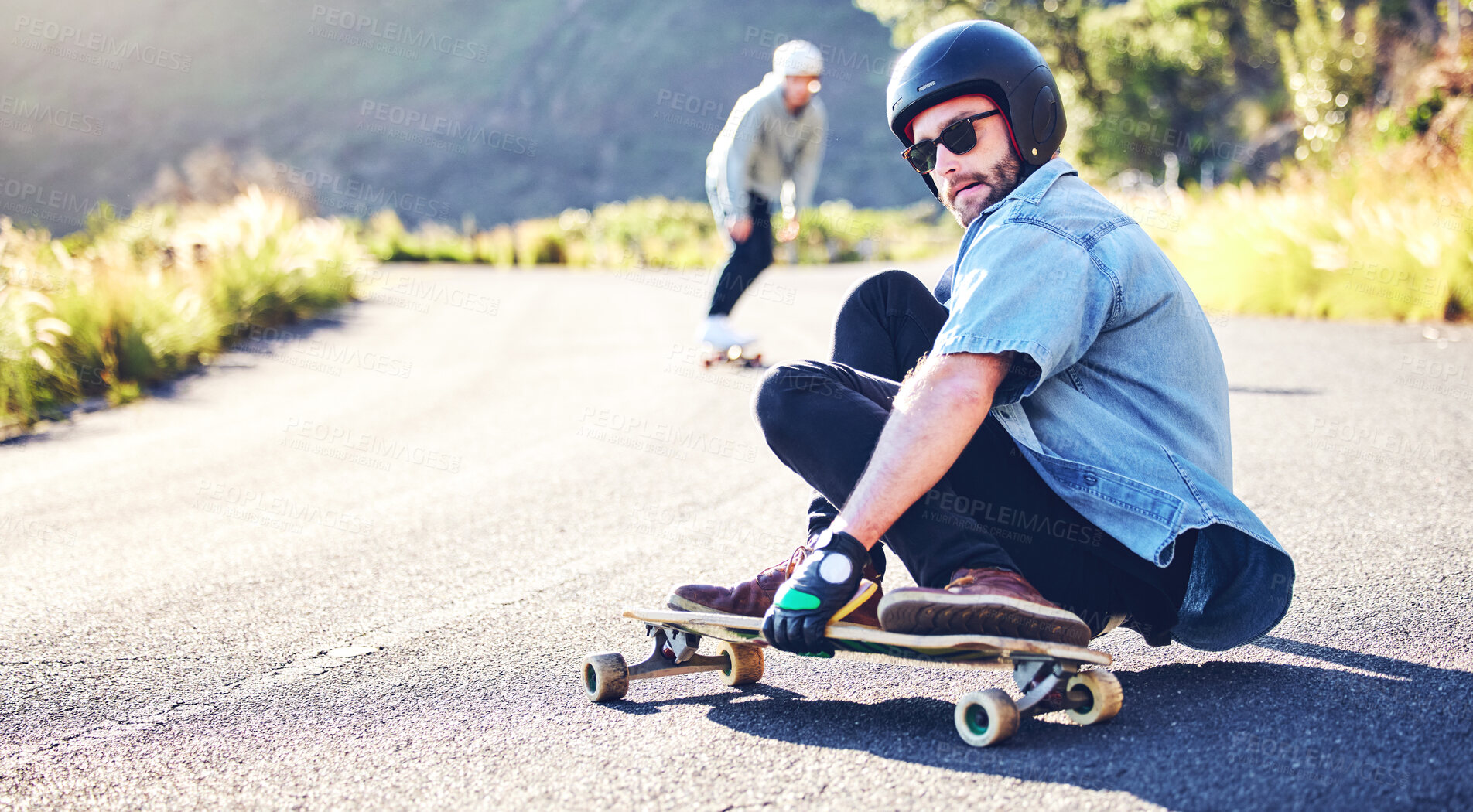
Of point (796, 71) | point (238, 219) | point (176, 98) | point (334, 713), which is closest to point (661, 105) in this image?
point (176, 98)

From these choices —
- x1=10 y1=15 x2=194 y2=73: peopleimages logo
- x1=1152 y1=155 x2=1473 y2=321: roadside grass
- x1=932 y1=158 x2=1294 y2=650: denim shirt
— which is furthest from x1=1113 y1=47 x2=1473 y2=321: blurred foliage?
x1=10 y1=15 x2=194 y2=73: peopleimages logo

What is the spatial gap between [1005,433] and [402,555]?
2.48 metres

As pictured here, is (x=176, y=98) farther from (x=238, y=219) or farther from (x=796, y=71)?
(x=796, y=71)

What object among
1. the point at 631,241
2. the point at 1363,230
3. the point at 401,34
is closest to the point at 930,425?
the point at 1363,230

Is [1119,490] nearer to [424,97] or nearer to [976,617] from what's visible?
[976,617]

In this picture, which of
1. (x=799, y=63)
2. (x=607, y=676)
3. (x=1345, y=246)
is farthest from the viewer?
(x=1345, y=246)

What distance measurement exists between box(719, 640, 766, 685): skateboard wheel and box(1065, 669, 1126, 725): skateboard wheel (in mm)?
726

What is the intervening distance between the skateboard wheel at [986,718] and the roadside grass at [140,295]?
22.8 feet

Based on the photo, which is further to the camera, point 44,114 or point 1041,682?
point 44,114

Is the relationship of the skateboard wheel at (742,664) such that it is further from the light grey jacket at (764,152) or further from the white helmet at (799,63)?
the white helmet at (799,63)

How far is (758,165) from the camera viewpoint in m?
7.89

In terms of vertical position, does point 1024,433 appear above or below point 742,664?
above

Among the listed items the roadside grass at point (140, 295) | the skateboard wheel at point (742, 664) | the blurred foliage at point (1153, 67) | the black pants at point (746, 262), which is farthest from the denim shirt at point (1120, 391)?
the blurred foliage at point (1153, 67)

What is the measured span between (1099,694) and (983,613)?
28cm
